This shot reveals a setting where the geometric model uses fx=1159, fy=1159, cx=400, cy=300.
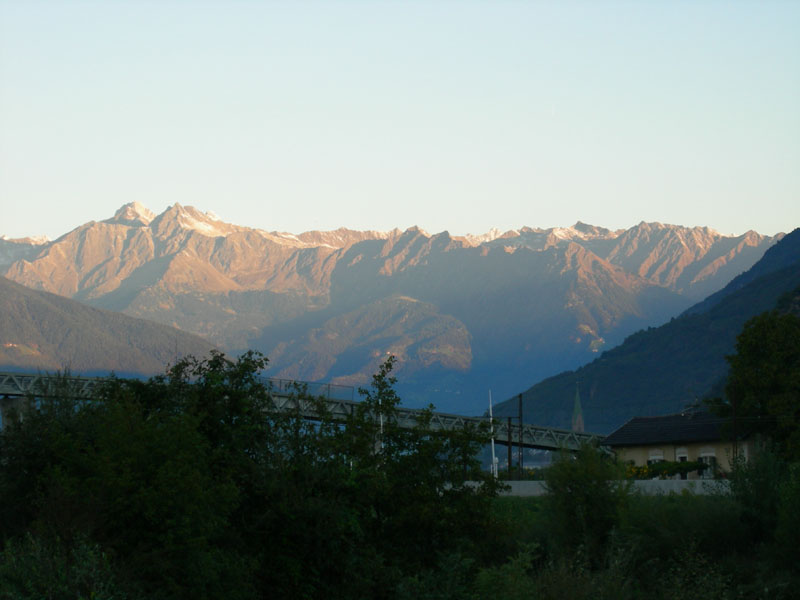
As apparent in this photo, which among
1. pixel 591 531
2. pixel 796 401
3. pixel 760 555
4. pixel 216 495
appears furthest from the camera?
pixel 796 401

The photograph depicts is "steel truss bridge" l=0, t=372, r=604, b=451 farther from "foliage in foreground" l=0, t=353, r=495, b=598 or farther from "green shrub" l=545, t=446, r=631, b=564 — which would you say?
"foliage in foreground" l=0, t=353, r=495, b=598

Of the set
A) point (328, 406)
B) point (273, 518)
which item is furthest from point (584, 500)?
point (328, 406)

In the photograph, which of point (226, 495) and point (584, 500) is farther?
point (584, 500)

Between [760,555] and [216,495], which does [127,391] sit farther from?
[760,555]

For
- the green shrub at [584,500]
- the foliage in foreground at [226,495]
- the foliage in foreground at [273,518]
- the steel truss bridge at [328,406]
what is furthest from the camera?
the green shrub at [584,500]

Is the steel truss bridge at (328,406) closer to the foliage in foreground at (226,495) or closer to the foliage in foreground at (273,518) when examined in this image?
the foliage in foreground at (273,518)

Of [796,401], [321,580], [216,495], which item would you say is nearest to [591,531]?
[321,580]

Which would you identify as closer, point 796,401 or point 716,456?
point 796,401

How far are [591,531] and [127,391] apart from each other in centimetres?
2235

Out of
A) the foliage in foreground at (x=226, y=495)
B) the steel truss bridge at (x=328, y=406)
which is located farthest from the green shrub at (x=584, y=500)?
the foliage in foreground at (x=226, y=495)

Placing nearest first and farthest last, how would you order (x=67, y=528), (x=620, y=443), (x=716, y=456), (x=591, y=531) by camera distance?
(x=67, y=528), (x=591, y=531), (x=716, y=456), (x=620, y=443)

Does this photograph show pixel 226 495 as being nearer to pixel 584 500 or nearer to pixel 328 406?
pixel 584 500

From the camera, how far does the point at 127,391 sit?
44.3 m

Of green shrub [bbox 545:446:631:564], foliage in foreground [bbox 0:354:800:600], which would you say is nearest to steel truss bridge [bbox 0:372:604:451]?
green shrub [bbox 545:446:631:564]
